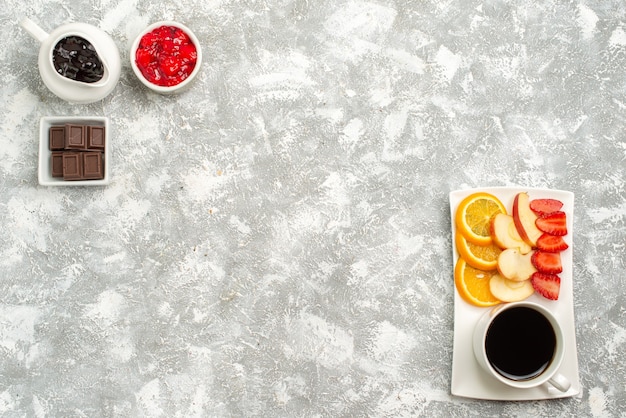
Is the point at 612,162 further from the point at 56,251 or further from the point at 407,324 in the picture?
the point at 56,251

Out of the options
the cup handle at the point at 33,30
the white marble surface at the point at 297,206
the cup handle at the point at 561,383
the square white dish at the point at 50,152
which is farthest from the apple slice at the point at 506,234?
the cup handle at the point at 33,30

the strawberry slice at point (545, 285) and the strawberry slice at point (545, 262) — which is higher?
the strawberry slice at point (545, 262)

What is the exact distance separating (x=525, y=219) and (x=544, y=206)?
57 mm

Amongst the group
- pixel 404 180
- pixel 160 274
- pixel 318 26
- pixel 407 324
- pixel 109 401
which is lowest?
pixel 109 401

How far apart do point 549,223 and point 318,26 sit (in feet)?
2.14

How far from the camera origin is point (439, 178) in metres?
1.41

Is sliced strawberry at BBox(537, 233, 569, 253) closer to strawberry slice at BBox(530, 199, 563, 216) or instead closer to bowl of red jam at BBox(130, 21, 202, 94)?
strawberry slice at BBox(530, 199, 563, 216)

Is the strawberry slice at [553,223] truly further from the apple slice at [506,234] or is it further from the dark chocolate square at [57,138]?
the dark chocolate square at [57,138]

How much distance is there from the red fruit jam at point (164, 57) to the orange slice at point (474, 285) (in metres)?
0.71

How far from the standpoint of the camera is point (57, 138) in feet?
4.31

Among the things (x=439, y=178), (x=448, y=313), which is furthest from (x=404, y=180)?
(x=448, y=313)

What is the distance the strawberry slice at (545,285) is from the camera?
133 cm

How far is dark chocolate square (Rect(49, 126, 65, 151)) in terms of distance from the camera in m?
1.31

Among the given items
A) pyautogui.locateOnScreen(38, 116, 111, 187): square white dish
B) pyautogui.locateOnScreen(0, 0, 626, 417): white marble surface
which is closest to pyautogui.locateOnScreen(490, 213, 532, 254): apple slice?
pyautogui.locateOnScreen(0, 0, 626, 417): white marble surface
